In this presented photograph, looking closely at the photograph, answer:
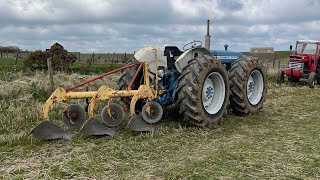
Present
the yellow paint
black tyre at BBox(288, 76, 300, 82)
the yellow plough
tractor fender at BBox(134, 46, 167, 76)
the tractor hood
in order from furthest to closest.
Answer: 1. black tyre at BBox(288, 76, 300, 82)
2. the tractor hood
3. tractor fender at BBox(134, 46, 167, 76)
4. the yellow paint
5. the yellow plough

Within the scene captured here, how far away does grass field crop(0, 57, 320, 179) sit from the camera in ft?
15.1

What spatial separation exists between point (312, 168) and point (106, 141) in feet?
9.50

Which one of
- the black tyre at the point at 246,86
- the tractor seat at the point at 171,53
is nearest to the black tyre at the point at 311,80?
the black tyre at the point at 246,86

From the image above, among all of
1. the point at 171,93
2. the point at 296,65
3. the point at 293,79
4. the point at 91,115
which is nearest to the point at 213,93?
the point at 171,93

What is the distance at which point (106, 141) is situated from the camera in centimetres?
591

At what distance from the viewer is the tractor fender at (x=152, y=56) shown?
25.8ft

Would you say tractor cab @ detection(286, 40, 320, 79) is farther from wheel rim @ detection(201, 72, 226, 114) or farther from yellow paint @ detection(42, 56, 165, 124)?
yellow paint @ detection(42, 56, 165, 124)

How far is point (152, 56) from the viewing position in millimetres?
7934

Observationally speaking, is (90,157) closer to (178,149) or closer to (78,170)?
(78,170)

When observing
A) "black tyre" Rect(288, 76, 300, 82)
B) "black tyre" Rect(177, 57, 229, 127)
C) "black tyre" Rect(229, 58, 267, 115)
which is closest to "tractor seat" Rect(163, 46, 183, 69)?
"black tyre" Rect(177, 57, 229, 127)

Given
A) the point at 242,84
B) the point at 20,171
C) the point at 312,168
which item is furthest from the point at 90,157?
the point at 242,84

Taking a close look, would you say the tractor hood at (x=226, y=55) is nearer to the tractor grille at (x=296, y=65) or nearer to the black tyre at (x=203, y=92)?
the black tyre at (x=203, y=92)

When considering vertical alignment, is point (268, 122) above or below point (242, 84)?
below

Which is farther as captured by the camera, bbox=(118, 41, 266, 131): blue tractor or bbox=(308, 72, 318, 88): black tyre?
bbox=(308, 72, 318, 88): black tyre
